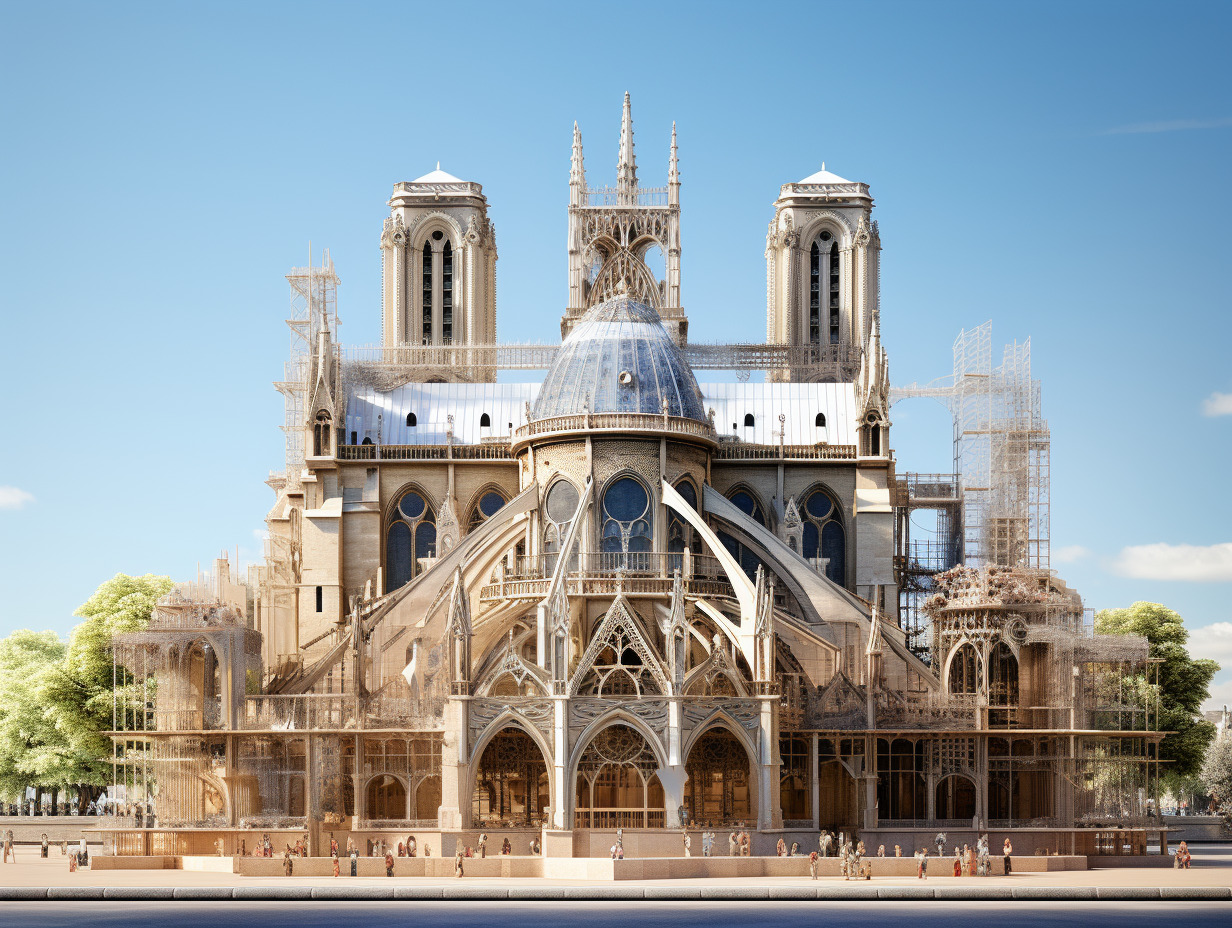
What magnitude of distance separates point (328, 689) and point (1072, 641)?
29.4m

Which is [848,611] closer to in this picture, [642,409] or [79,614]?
[642,409]

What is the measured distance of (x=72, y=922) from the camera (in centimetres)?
5428

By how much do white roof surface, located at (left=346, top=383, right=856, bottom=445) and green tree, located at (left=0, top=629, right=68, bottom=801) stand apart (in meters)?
19.6

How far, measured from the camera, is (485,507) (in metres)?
90.9

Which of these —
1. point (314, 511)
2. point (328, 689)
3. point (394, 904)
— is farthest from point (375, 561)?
point (394, 904)

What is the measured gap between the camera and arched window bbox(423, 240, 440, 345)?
10362 centimetres

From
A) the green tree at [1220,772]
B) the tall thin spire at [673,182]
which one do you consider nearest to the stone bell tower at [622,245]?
the tall thin spire at [673,182]

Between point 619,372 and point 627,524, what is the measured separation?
22.3ft

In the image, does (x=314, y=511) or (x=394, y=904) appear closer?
(x=394, y=904)

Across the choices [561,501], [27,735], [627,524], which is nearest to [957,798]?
[627,524]

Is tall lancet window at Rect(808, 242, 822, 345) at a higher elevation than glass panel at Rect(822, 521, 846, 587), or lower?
higher

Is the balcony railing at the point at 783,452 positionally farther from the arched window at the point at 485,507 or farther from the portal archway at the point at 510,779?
the portal archway at the point at 510,779

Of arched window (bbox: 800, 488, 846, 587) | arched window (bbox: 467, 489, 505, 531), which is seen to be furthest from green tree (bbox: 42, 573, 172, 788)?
arched window (bbox: 800, 488, 846, 587)

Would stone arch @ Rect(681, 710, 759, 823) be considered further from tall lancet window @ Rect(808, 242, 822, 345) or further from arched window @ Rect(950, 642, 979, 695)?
tall lancet window @ Rect(808, 242, 822, 345)
